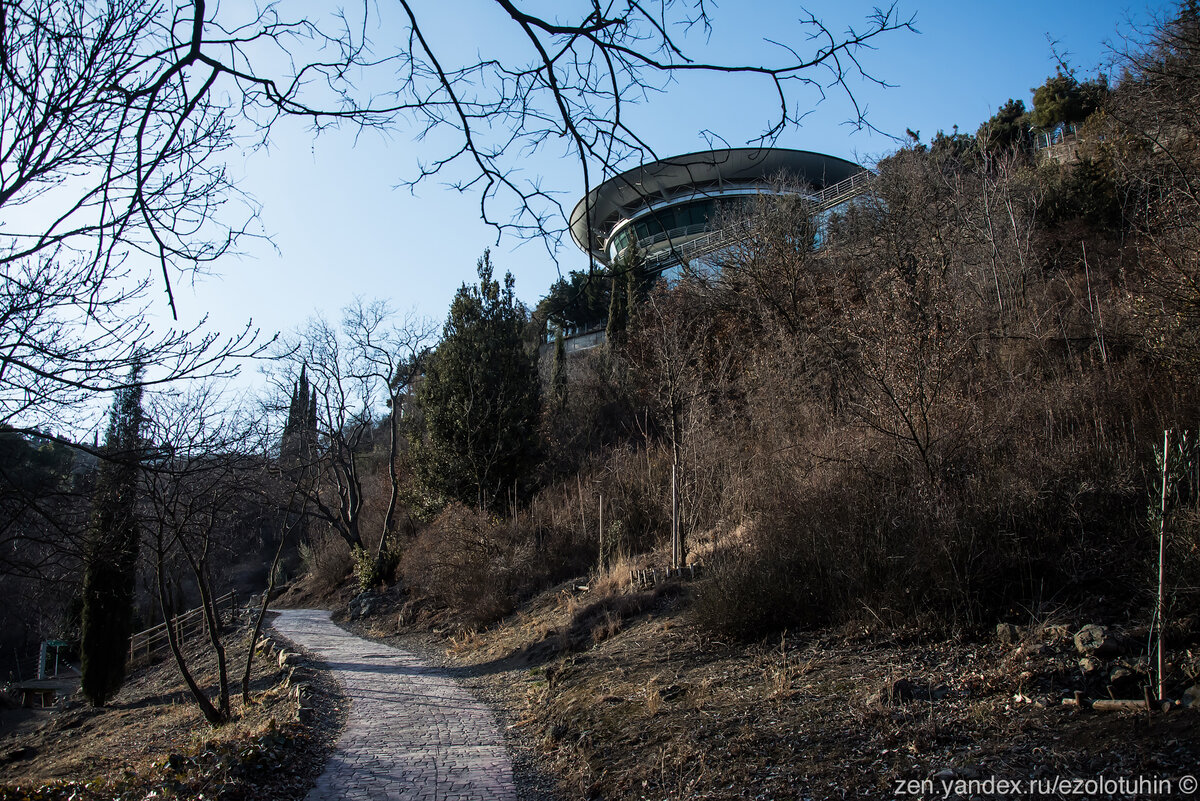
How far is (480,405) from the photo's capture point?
1991cm

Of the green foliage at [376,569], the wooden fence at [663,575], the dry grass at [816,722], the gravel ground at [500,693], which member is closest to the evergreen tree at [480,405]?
the green foliage at [376,569]

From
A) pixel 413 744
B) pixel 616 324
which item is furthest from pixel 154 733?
pixel 616 324

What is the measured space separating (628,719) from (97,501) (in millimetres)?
4787

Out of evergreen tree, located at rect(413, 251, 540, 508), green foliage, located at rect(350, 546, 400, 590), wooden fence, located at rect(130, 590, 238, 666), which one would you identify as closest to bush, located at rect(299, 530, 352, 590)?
green foliage, located at rect(350, 546, 400, 590)

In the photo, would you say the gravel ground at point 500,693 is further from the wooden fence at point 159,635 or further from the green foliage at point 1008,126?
the green foliage at point 1008,126

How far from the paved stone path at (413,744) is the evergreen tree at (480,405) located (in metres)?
8.64

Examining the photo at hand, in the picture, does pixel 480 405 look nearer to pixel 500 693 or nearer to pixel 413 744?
pixel 500 693

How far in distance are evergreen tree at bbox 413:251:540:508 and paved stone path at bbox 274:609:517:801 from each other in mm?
8644

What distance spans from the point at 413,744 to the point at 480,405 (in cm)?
1413

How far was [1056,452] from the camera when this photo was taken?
679 cm

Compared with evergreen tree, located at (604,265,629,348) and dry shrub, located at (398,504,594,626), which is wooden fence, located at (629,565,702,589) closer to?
dry shrub, located at (398,504,594,626)

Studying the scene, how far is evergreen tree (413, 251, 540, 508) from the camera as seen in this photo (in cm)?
1955

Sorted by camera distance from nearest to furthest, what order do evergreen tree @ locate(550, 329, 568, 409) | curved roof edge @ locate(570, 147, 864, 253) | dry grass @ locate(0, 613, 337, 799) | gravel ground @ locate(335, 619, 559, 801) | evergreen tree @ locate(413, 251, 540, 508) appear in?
1. curved roof edge @ locate(570, 147, 864, 253)
2. gravel ground @ locate(335, 619, 559, 801)
3. dry grass @ locate(0, 613, 337, 799)
4. evergreen tree @ locate(413, 251, 540, 508)
5. evergreen tree @ locate(550, 329, 568, 409)

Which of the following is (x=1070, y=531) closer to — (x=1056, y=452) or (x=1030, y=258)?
(x=1056, y=452)
